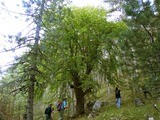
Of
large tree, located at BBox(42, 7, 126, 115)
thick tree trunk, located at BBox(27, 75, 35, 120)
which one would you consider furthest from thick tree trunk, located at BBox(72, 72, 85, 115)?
thick tree trunk, located at BBox(27, 75, 35, 120)

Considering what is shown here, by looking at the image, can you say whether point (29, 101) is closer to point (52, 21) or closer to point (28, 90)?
point (28, 90)

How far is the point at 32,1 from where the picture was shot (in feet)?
48.7

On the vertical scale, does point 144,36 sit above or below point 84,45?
below

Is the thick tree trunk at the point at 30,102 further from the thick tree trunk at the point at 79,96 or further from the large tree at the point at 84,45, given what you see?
the thick tree trunk at the point at 79,96

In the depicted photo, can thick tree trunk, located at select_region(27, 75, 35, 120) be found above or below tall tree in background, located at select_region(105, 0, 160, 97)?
below

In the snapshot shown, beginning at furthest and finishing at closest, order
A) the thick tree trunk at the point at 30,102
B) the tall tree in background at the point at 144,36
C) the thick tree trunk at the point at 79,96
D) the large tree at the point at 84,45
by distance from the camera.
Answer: the thick tree trunk at the point at 79,96 → the large tree at the point at 84,45 → the thick tree trunk at the point at 30,102 → the tall tree in background at the point at 144,36

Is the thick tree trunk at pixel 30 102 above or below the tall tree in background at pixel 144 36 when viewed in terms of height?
below

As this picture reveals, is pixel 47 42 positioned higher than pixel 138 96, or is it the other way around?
pixel 47 42

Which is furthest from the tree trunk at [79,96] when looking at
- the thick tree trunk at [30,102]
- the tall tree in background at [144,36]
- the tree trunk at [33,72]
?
the tall tree in background at [144,36]

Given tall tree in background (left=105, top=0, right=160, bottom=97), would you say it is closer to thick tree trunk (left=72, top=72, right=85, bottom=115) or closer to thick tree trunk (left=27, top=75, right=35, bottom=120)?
thick tree trunk (left=27, top=75, right=35, bottom=120)

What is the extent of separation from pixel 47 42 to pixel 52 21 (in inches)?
46.6

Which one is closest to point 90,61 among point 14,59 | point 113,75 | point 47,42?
point 113,75

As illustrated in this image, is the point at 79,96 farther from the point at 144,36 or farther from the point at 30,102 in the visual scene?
the point at 144,36

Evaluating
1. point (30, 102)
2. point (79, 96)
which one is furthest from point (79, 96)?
point (30, 102)
